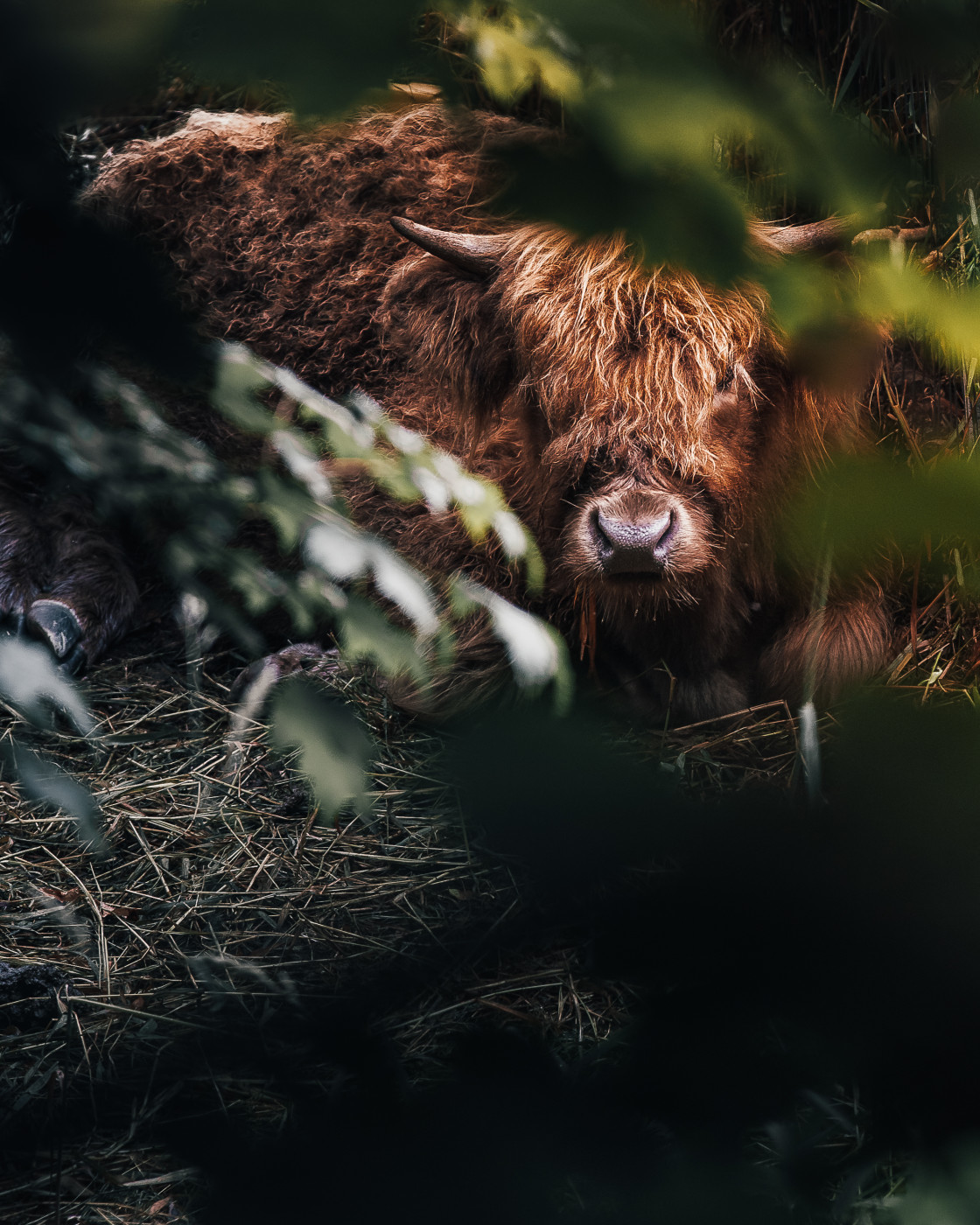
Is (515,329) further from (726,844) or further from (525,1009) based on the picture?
(726,844)

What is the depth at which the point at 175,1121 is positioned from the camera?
39cm

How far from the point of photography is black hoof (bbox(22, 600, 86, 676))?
3.02 m

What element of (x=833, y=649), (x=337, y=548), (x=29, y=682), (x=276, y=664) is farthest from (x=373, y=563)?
(x=276, y=664)

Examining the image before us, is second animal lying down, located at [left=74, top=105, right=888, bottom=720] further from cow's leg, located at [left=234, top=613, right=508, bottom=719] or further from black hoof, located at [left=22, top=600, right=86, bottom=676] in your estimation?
black hoof, located at [left=22, top=600, right=86, bottom=676]

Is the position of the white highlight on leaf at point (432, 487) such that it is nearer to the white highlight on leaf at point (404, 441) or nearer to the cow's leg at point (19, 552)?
the white highlight on leaf at point (404, 441)

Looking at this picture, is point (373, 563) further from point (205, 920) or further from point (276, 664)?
point (276, 664)

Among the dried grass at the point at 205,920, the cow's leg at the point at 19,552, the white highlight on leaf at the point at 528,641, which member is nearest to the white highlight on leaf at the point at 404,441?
the white highlight on leaf at the point at 528,641

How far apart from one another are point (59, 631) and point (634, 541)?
75.2 inches

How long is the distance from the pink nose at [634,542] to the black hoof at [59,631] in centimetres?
174

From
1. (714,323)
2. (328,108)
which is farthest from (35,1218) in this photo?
(714,323)

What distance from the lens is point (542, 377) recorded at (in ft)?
7.30

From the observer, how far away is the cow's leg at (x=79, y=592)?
3.08m

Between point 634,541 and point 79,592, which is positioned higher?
point 634,541

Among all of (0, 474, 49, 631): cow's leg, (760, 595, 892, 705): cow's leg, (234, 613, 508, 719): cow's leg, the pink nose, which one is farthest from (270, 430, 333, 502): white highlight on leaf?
(0, 474, 49, 631): cow's leg
